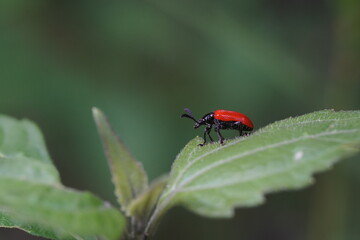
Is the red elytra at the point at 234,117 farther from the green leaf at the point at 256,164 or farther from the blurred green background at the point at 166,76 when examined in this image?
the blurred green background at the point at 166,76

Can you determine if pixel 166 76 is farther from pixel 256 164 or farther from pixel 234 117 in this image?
pixel 256 164

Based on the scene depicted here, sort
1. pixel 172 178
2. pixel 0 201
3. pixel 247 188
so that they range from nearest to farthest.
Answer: pixel 0 201
pixel 247 188
pixel 172 178

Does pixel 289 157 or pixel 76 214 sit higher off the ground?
pixel 289 157

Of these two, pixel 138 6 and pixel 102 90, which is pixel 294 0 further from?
pixel 102 90

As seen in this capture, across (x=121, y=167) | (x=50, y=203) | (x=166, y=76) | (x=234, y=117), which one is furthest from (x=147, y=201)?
(x=166, y=76)

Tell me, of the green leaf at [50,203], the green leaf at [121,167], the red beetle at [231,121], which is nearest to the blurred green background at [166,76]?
the red beetle at [231,121]

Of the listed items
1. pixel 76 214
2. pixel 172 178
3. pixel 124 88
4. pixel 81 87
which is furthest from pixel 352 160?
pixel 76 214

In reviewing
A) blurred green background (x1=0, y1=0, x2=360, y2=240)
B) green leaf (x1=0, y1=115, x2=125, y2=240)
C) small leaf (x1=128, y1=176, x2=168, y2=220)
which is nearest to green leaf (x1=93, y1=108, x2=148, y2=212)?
small leaf (x1=128, y1=176, x2=168, y2=220)
